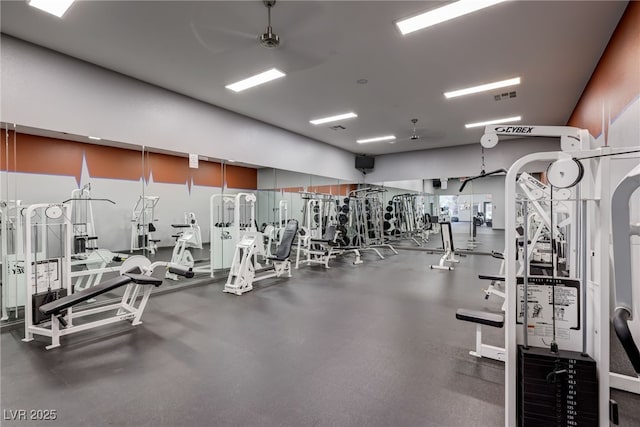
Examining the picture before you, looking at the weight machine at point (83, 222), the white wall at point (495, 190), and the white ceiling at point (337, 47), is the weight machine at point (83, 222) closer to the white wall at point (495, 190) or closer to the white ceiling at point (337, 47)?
the white ceiling at point (337, 47)

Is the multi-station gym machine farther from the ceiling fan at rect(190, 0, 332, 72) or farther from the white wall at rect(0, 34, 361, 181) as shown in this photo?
the white wall at rect(0, 34, 361, 181)

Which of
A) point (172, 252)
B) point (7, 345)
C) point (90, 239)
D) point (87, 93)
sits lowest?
point (7, 345)

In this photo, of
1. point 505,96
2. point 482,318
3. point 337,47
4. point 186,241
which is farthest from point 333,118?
point 482,318

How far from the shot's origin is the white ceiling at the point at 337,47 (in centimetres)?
280

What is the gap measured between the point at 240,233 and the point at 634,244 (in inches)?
191

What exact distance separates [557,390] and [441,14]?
309 cm

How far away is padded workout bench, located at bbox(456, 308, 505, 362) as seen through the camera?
2.19 meters

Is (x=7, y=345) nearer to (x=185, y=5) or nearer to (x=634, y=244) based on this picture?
(x=185, y=5)

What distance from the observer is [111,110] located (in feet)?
13.1

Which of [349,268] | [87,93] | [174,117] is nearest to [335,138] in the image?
[349,268]

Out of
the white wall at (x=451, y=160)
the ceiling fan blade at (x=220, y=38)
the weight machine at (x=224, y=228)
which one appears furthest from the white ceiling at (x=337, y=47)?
the white wall at (x=451, y=160)

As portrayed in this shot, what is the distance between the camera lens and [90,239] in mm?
4164

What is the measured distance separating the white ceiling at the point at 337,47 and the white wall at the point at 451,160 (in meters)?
2.34

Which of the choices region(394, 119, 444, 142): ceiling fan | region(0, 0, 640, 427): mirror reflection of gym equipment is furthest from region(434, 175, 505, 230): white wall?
region(0, 0, 640, 427): mirror reflection of gym equipment
